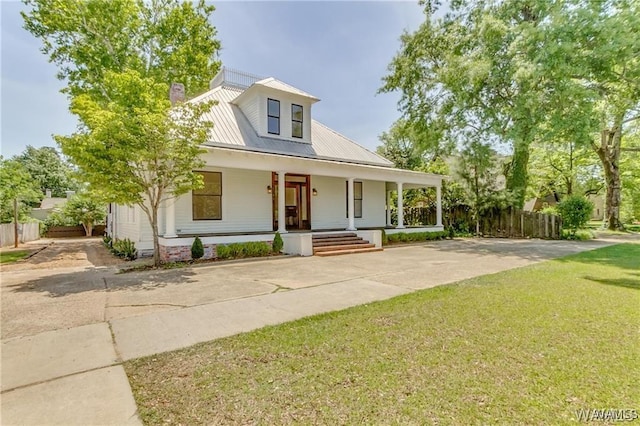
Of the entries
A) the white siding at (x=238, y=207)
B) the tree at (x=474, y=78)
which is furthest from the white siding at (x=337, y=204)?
the tree at (x=474, y=78)

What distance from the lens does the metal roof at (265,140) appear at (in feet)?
40.1

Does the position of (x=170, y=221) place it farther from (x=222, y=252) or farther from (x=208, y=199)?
(x=208, y=199)

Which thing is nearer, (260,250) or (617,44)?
(260,250)

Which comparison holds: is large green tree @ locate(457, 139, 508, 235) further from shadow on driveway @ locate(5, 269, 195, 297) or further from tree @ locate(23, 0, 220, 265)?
shadow on driveway @ locate(5, 269, 195, 297)

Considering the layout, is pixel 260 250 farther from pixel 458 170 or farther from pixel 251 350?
pixel 458 170

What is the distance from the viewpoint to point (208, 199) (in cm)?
1130

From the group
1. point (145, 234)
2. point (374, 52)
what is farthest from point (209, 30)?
point (145, 234)

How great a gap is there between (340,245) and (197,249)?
4983 mm

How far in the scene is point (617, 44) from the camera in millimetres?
11211

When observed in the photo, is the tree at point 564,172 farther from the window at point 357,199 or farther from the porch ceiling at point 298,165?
the window at point 357,199

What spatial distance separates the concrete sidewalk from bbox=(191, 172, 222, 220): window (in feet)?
9.73

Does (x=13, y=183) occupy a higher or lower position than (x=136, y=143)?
lower

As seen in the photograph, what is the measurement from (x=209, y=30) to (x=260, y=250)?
1863 cm

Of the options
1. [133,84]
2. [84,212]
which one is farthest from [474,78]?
[84,212]
